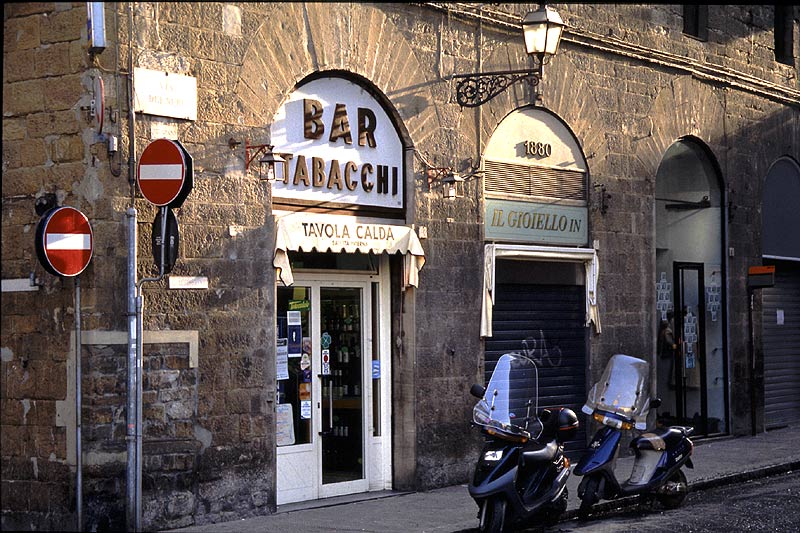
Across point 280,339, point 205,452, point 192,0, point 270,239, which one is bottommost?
point 205,452

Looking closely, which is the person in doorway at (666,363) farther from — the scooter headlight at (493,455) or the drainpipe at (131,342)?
the drainpipe at (131,342)

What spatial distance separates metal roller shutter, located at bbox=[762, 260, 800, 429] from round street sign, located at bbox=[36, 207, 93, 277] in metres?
12.8

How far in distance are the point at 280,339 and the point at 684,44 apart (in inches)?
324

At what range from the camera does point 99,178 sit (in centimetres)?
1025

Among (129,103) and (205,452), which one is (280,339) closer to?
(205,452)

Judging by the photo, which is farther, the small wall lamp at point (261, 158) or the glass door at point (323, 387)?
the glass door at point (323, 387)

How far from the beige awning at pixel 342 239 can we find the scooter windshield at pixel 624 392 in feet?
7.37

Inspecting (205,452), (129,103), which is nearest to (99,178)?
(129,103)

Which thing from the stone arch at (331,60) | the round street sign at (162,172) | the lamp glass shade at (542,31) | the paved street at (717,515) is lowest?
the paved street at (717,515)

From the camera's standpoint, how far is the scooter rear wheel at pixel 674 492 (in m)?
12.1

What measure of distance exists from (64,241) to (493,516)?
13.7ft

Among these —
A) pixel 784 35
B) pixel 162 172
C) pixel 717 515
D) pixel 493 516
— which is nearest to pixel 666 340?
pixel 784 35

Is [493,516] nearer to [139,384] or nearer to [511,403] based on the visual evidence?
[511,403]

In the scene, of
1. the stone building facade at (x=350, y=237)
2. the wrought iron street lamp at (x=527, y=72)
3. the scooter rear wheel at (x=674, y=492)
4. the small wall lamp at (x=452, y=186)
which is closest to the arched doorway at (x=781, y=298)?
the stone building facade at (x=350, y=237)
